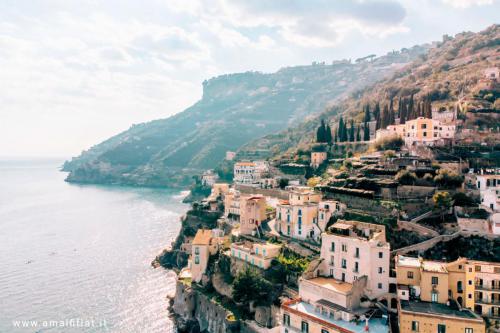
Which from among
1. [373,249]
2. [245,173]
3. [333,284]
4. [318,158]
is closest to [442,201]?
[373,249]

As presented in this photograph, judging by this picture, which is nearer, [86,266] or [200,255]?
[200,255]

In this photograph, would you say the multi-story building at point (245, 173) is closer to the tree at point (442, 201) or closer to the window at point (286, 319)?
the tree at point (442, 201)

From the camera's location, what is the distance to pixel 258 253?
42688 mm

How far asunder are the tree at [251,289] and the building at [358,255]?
6.56 metres

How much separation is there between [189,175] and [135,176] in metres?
29.7

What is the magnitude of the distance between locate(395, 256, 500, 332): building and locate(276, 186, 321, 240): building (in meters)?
14.3

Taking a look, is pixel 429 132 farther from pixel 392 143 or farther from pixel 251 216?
pixel 251 216

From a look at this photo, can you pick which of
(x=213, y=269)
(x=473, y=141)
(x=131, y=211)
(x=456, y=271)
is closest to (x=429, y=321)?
(x=456, y=271)

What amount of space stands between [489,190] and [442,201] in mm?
4640

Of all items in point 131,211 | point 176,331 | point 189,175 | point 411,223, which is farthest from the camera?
point 189,175

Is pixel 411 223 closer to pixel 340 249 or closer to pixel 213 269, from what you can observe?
pixel 340 249

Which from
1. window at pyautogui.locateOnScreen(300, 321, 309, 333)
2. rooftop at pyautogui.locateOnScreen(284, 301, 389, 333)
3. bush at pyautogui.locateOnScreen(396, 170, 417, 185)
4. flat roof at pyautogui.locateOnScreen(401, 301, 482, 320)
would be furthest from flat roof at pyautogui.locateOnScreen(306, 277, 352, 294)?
bush at pyautogui.locateOnScreen(396, 170, 417, 185)

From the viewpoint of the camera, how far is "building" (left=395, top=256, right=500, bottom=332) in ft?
93.8

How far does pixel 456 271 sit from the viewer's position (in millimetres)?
29125
